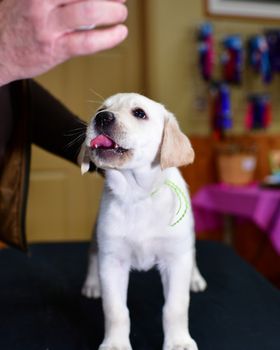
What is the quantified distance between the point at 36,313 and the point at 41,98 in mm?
617

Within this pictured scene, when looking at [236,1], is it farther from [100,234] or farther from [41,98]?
[100,234]

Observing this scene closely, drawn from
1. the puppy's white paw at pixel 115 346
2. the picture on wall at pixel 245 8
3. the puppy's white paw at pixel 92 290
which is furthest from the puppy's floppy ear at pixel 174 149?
the picture on wall at pixel 245 8

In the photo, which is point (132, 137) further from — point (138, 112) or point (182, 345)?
point (182, 345)

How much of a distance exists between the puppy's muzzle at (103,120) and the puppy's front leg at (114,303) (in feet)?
0.91

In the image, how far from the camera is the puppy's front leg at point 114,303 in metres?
0.83

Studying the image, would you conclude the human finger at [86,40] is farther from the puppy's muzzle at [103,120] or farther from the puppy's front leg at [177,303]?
the puppy's front leg at [177,303]

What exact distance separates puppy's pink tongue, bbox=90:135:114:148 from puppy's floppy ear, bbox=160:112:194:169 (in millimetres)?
111

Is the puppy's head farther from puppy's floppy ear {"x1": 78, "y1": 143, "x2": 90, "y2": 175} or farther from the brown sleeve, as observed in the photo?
the brown sleeve

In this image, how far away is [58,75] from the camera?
9.75ft

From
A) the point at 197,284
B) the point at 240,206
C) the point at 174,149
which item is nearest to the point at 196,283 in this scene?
the point at 197,284

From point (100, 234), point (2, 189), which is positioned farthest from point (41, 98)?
point (100, 234)

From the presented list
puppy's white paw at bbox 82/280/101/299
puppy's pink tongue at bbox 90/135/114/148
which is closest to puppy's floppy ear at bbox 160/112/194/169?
puppy's pink tongue at bbox 90/135/114/148

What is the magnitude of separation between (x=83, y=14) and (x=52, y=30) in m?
0.05

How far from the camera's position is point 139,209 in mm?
879
